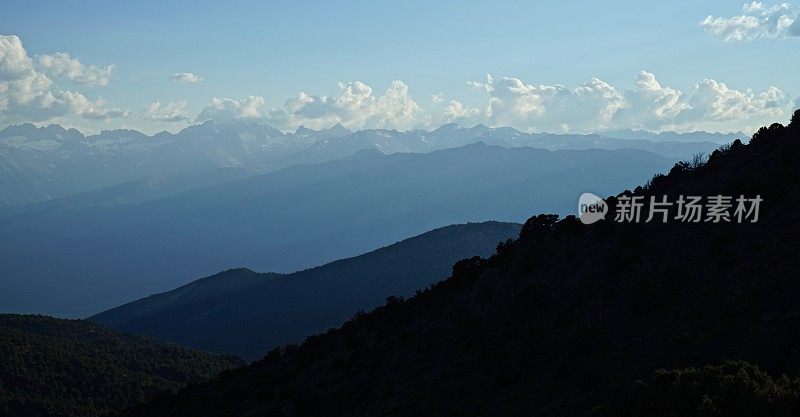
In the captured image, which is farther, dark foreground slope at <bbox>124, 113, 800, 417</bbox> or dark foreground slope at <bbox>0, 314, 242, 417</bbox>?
dark foreground slope at <bbox>0, 314, 242, 417</bbox>

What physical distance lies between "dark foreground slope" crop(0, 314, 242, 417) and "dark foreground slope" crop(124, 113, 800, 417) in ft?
217

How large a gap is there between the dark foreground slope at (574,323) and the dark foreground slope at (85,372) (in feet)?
→ 217

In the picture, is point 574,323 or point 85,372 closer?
point 574,323

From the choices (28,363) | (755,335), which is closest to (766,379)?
(755,335)

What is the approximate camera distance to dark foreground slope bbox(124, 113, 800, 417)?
82.7 feet

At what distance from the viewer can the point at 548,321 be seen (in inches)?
1294

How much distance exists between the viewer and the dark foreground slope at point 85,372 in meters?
106

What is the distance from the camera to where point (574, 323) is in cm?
3128

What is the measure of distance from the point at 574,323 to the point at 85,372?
351 feet

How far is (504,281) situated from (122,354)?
364 feet

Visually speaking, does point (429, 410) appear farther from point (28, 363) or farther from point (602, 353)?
point (28, 363)

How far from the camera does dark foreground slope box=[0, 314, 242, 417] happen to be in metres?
106

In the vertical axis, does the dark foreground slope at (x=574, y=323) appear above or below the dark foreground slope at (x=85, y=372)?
above

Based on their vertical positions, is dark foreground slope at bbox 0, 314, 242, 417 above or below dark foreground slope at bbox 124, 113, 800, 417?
below
